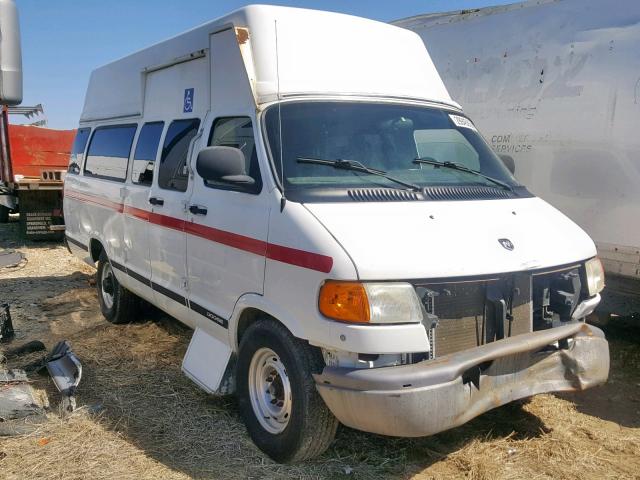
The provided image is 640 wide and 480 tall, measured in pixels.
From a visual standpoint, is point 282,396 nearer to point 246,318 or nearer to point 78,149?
point 246,318

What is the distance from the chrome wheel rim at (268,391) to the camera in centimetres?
362

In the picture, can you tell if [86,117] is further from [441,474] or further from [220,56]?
[441,474]

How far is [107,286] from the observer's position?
6.71m

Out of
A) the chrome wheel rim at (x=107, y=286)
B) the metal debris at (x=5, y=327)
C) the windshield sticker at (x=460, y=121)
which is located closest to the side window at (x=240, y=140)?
the windshield sticker at (x=460, y=121)

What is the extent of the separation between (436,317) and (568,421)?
74.6 inches

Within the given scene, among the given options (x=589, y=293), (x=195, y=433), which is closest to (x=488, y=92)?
(x=589, y=293)

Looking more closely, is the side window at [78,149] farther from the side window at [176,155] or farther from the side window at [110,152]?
the side window at [176,155]

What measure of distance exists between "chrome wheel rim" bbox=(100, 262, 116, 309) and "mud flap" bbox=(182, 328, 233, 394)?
2463 mm

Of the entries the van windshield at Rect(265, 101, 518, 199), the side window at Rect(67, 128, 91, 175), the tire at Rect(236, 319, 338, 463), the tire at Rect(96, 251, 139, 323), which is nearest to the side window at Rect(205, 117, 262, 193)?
the van windshield at Rect(265, 101, 518, 199)

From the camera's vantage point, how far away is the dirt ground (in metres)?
3.61

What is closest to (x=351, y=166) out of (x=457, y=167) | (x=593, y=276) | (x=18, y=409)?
(x=457, y=167)

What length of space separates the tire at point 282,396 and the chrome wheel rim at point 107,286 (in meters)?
3.22

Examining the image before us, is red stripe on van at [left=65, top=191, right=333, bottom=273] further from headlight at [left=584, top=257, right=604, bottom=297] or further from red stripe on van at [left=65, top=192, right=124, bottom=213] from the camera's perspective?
headlight at [left=584, top=257, right=604, bottom=297]

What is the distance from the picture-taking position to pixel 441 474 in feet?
11.7
